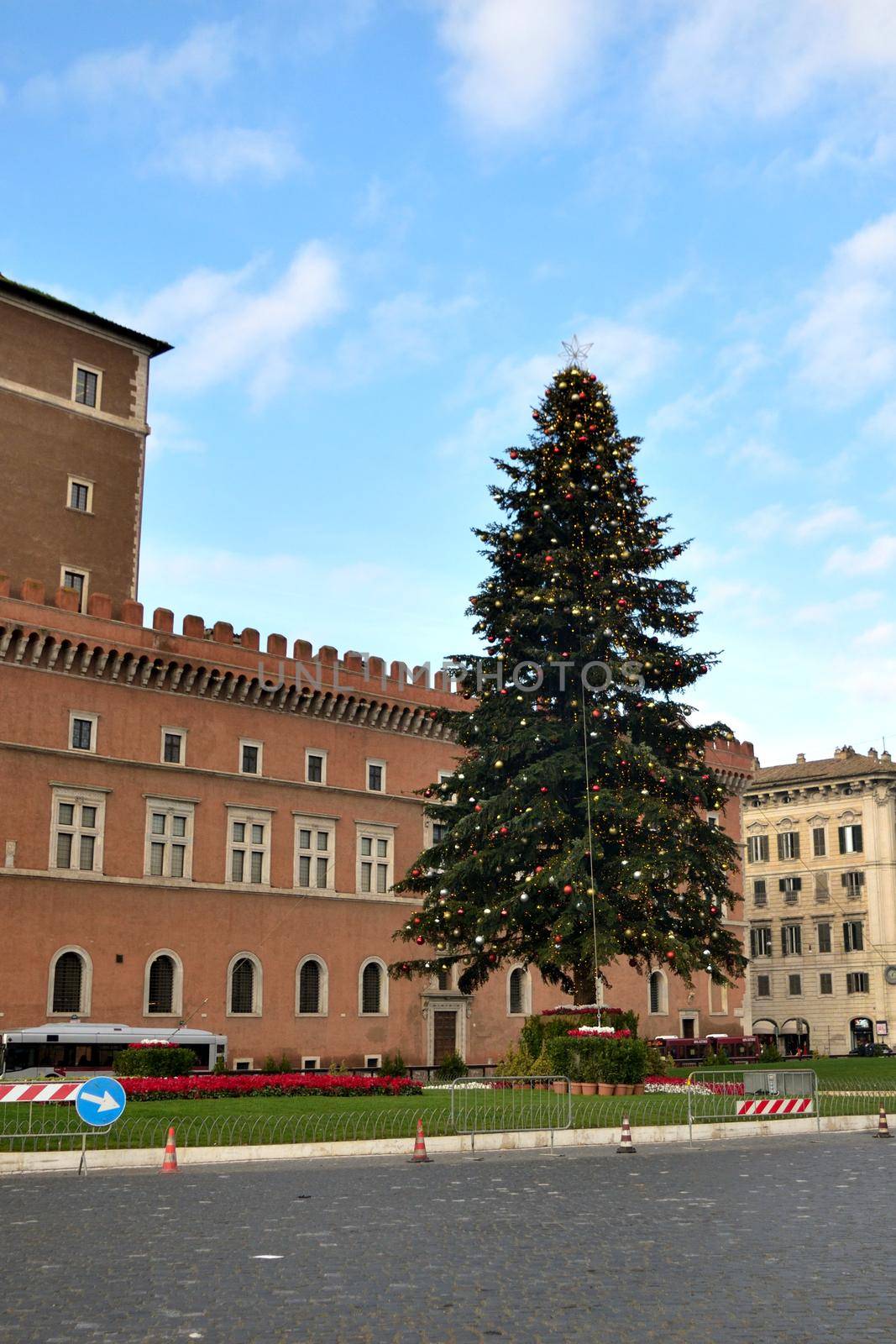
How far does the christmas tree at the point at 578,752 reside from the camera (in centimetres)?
3089

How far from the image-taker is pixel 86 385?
46.6m

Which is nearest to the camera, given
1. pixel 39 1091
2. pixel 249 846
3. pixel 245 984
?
pixel 39 1091

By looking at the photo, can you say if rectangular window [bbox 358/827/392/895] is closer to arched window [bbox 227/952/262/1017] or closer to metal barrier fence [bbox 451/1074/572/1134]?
arched window [bbox 227/952/262/1017]

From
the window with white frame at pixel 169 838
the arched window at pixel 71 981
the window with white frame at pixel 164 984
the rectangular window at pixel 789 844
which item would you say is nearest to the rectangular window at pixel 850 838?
the rectangular window at pixel 789 844

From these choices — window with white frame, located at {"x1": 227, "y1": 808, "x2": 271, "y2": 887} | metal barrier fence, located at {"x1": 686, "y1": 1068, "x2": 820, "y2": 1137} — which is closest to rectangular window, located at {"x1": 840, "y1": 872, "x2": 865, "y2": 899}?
window with white frame, located at {"x1": 227, "y1": 808, "x2": 271, "y2": 887}

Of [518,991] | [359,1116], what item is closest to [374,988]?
[518,991]

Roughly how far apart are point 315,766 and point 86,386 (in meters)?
14.5

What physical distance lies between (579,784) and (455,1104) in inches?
449

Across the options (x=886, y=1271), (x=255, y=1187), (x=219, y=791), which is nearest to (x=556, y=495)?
(x=219, y=791)

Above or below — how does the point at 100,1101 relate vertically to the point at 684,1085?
above

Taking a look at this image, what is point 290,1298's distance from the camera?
29.1 feet

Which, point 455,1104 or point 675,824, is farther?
point 675,824

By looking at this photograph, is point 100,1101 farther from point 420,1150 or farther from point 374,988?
point 374,988

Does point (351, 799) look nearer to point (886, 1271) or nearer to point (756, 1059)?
point (756, 1059)
